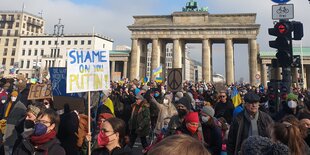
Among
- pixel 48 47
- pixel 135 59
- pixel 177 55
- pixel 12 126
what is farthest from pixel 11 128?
pixel 48 47

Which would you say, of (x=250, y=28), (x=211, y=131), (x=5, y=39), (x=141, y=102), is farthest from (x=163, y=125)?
(x=5, y=39)

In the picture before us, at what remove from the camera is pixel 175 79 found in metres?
10.8

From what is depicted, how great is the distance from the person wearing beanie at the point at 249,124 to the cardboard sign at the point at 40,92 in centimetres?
593

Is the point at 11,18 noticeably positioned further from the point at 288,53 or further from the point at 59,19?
the point at 288,53

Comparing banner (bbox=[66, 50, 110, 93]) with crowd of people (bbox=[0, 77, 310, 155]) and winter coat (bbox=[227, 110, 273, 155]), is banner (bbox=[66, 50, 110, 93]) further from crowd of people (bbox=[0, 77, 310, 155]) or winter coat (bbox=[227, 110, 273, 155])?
winter coat (bbox=[227, 110, 273, 155])

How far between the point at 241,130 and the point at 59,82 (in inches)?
236

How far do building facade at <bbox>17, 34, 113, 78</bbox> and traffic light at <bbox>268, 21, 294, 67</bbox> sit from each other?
272ft

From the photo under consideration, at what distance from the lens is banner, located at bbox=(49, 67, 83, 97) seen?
826 cm

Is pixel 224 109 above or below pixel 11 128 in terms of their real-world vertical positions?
above

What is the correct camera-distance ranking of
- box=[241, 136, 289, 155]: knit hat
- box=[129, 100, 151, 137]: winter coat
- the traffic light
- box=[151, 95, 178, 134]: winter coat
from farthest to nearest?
box=[129, 100, 151, 137]: winter coat, box=[151, 95, 178, 134]: winter coat, the traffic light, box=[241, 136, 289, 155]: knit hat

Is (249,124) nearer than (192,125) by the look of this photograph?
No

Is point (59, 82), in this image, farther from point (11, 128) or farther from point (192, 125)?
point (192, 125)

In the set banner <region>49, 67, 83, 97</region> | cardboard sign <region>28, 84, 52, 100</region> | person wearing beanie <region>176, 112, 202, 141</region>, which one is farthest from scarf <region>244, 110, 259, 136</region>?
cardboard sign <region>28, 84, 52, 100</region>

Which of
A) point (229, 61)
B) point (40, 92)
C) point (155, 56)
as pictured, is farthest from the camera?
point (155, 56)
